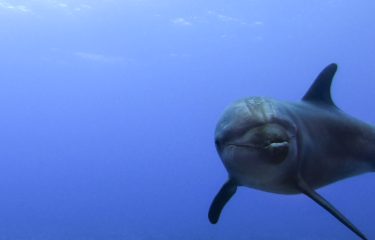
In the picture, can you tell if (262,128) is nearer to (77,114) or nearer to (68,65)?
(68,65)

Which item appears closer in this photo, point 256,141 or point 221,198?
point 256,141

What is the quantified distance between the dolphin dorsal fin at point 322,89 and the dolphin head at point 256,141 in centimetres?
160

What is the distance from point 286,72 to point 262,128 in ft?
259

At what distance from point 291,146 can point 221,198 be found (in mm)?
1702

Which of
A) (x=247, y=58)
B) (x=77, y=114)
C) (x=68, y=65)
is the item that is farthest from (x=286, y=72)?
(x=77, y=114)

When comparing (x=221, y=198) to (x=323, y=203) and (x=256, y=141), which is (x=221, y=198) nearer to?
(x=323, y=203)

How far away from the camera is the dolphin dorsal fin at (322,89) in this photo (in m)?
6.00

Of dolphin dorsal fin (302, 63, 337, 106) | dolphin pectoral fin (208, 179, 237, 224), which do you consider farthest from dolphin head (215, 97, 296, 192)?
dolphin dorsal fin (302, 63, 337, 106)

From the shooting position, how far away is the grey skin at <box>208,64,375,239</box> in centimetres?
418

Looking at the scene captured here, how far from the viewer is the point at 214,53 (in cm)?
6769

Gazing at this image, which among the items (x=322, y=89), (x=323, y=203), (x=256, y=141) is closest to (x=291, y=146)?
(x=256, y=141)

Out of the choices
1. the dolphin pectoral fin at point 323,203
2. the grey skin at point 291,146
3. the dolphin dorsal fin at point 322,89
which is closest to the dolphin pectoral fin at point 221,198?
the grey skin at point 291,146

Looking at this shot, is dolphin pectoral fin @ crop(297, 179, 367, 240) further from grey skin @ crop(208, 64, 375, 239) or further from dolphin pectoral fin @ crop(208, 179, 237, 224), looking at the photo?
dolphin pectoral fin @ crop(208, 179, 237, 224)

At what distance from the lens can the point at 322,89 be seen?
6160 mm
